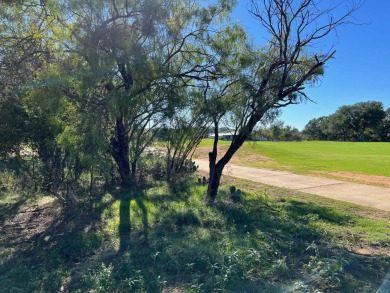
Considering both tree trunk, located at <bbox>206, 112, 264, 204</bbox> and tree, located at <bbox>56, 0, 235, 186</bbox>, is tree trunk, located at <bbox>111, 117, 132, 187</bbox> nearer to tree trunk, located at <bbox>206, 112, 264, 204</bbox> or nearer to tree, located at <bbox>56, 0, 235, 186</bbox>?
tree, located at <bbox>56, 0, 235, 186</bbox>

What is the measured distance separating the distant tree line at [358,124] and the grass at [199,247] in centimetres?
7668

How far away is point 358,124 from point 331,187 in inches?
2982

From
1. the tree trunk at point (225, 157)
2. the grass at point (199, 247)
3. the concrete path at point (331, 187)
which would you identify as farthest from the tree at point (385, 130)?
the tree trunk at point (225, 157)

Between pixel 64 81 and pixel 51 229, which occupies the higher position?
pixel 64 81

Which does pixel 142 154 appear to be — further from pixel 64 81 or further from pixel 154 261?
pixel 154 261

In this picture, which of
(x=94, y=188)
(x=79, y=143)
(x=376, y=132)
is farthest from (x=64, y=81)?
(x=376, y=132)

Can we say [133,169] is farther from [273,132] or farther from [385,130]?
[385,130]

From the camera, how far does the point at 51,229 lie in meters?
8.20

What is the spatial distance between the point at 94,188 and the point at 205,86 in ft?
17.8

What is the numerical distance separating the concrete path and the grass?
88 centimetres

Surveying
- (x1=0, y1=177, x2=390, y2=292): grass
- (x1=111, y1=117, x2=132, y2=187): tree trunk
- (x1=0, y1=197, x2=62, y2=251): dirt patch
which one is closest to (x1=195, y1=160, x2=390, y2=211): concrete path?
(x1=0, y1=177, x2=390, y2=292): grass

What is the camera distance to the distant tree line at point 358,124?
75875mm

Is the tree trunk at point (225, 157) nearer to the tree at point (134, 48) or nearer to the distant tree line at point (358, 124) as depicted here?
the tree at point (134, 48)

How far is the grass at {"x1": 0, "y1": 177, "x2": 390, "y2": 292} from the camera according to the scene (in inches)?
174
